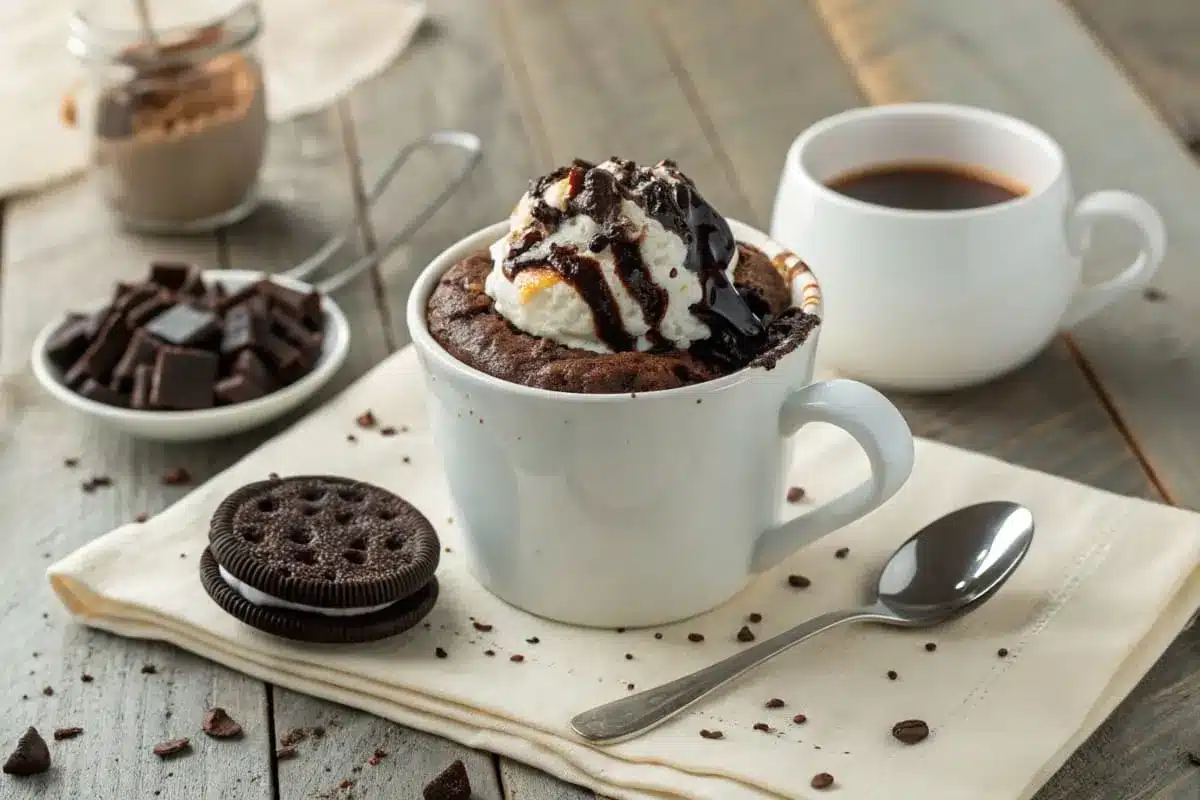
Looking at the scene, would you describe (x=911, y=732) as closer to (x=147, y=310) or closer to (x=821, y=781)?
(x=821, y=781)

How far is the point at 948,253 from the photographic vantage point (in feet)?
5.60

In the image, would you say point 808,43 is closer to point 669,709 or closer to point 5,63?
point 5,63

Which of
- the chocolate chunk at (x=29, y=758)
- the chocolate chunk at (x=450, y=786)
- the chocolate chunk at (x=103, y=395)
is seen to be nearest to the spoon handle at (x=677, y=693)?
the chocolate chunk at (x=450, y=786)

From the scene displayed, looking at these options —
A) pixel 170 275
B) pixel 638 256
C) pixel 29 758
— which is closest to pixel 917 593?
pixel 638 256

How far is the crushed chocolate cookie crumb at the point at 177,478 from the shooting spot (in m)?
1.69

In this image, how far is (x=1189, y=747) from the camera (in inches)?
49.6

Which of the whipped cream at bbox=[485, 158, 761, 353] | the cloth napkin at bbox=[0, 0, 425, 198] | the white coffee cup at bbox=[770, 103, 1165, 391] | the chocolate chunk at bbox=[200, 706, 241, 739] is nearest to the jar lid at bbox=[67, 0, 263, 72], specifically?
the cloth napkin at bbox=[0, 0, 425, 198]

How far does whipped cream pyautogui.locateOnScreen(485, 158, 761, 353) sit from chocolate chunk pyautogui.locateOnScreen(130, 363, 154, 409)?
0.55m

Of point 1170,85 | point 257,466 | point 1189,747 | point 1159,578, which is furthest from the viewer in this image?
point 1170,85

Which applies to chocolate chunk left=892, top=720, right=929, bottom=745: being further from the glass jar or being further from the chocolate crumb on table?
the glass jar

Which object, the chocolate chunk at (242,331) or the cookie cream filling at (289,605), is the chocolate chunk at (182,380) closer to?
the chocolate chunk at (242,331)

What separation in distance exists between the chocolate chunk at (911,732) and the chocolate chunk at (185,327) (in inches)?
38.5

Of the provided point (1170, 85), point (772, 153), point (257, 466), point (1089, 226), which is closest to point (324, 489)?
point (257, 466)

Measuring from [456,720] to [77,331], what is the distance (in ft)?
2.73
